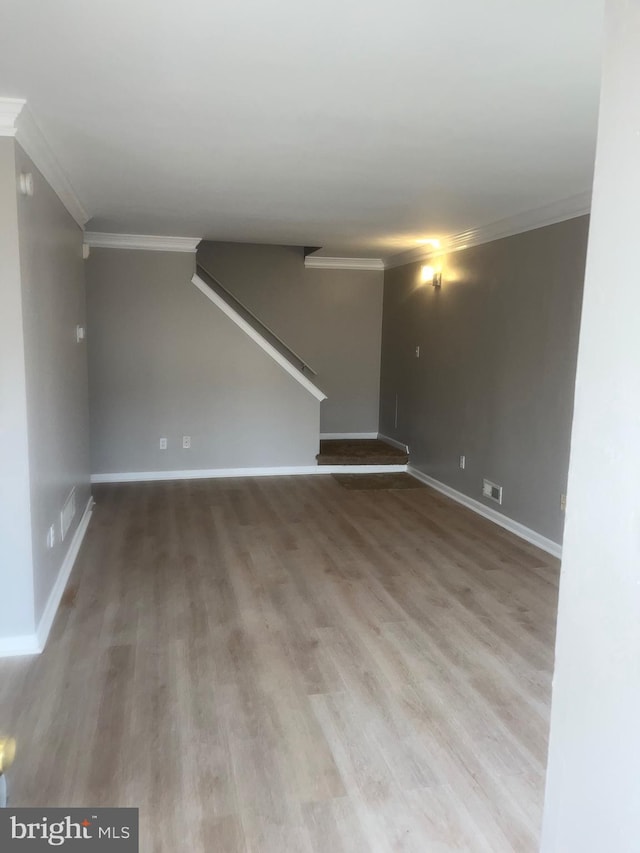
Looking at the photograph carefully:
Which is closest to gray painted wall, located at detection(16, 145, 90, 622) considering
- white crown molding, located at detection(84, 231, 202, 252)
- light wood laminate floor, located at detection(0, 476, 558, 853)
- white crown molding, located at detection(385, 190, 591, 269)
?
light wood laminate floor, located at detection(0, 476, 558, 853)

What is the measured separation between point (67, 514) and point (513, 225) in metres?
3.62

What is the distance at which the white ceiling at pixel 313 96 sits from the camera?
5.52 feet

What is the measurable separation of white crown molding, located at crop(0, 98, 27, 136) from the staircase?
433 cm

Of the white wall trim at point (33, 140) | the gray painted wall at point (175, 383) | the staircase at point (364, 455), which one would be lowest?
the staircase at point (364, 455)

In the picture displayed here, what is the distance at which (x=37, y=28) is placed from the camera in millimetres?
1761

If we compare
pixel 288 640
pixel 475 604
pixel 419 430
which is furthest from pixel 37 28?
pixel 419 430

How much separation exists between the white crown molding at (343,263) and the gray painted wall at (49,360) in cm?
323

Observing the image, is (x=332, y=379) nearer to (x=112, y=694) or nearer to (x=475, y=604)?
(x=475, y=604)

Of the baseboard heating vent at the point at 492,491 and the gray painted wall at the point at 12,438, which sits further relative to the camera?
the baseboard heating vent at the point at 492,491

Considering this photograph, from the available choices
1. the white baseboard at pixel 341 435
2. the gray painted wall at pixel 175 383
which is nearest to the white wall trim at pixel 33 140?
the gray painted wall at pixel 175 383

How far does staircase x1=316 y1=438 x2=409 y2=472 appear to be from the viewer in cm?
637

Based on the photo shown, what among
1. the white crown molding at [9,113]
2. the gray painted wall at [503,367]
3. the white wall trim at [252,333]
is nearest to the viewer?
the white crown molding at [9,113]

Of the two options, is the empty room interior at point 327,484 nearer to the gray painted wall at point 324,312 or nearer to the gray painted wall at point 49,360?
the gray painted wall at point 49,360

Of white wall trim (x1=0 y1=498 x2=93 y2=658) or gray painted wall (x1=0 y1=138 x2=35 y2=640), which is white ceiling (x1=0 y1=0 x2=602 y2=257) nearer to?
gray painted wall (x1=0 y1=138 x2=35 y2=640)
